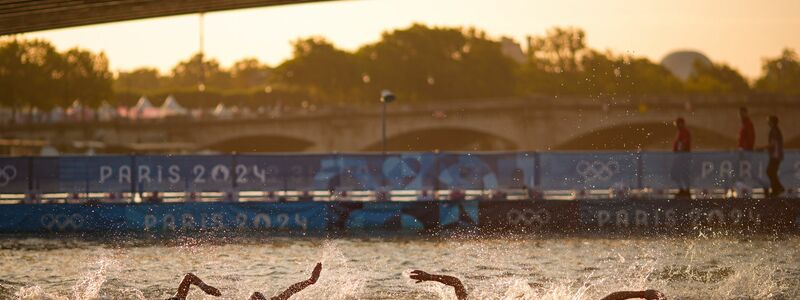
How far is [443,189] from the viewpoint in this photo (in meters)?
36.0

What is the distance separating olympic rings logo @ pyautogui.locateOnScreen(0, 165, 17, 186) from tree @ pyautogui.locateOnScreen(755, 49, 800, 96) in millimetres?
155488

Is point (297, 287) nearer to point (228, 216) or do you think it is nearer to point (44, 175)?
point (228, 216)

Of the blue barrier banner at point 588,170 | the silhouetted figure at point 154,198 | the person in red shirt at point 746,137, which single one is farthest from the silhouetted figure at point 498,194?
the silhouetted figure at point 154,198

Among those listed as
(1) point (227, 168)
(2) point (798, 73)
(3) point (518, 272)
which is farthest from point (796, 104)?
(2) point (798, 73)

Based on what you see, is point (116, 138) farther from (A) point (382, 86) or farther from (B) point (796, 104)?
(B) point (796, 104)

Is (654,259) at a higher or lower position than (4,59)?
lower

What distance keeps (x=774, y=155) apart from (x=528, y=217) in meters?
6.72

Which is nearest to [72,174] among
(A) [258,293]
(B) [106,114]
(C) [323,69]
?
(A) [258,293]

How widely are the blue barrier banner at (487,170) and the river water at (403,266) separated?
9.80ft

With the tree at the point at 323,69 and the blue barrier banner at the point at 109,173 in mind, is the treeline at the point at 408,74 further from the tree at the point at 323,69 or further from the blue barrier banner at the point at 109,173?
the blue barrier banner at the point at 109,173

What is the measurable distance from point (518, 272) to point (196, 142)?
8999 cm

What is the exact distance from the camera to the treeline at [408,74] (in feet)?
387

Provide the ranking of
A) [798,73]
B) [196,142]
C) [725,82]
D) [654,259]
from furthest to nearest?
[798,73]
[725,82]
[196,142]
[654,259]

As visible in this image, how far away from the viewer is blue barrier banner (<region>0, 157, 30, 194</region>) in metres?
35.6
